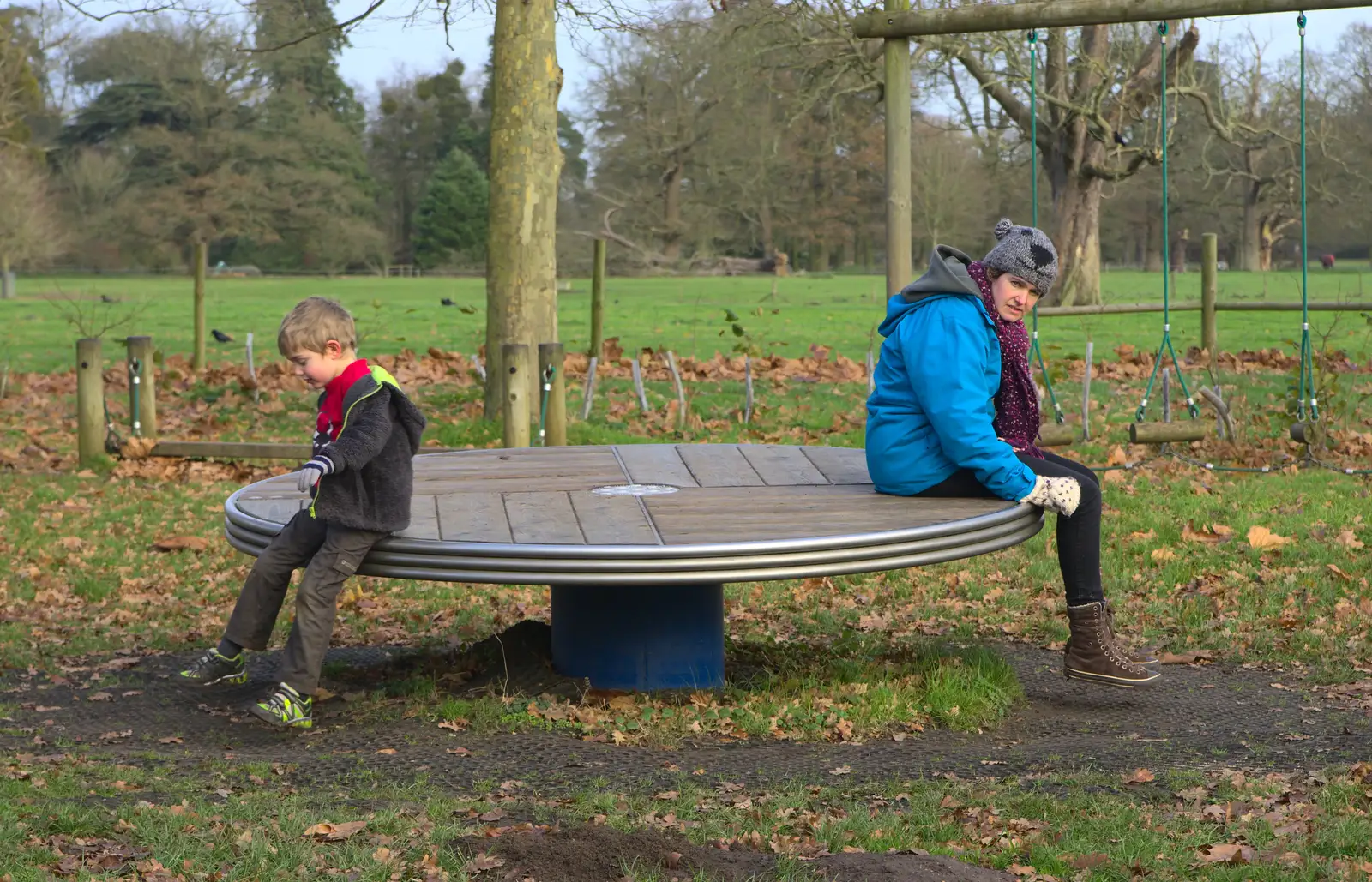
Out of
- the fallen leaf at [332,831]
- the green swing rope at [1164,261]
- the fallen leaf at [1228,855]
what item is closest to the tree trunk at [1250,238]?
the green swing rope at [1164,261]

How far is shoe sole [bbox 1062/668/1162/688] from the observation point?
18.0 feet

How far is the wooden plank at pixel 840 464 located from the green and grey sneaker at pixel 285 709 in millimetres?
2086

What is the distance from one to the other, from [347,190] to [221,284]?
12.3 metres

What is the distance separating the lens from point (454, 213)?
201 ft

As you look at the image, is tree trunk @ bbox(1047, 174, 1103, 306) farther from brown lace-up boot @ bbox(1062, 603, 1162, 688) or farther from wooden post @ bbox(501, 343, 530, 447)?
brown lace-up boot @ bbox(1062, 603, 1162, 688)

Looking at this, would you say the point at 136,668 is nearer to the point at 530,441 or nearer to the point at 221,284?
the point at 530,441

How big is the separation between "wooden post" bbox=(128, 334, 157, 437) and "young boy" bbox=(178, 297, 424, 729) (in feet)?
21.7

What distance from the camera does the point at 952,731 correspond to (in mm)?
5164

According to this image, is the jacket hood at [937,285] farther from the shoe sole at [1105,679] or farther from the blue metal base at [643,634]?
the shoe sole at [1105,679]

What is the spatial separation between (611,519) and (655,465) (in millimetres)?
1312

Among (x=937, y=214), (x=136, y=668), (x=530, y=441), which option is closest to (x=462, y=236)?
(x=937, y=214)

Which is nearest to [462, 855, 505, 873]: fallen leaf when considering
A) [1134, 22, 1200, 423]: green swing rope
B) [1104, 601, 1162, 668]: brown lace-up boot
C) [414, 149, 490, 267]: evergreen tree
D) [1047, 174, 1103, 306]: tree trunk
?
[1104, 601, 1162, 668]: brown lace-up boot

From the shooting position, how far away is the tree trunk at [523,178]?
11539 mm

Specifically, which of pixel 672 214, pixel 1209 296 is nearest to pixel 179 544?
pixel 1209 296
